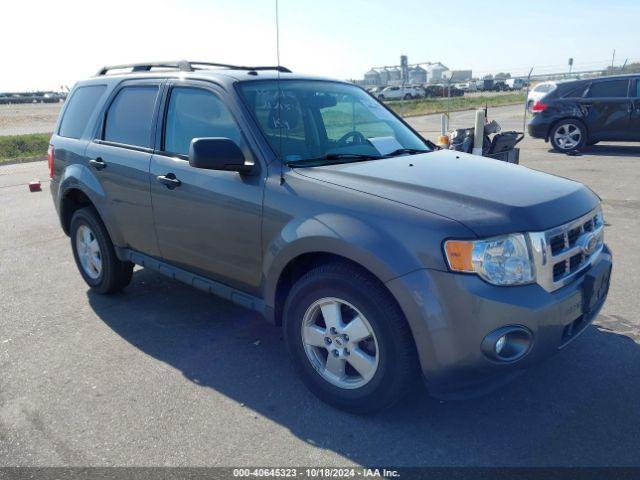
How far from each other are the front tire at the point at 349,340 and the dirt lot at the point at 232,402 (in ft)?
0.56

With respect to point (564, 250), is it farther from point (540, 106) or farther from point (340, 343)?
point (540, 106)

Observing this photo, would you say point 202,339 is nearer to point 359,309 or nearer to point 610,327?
point 359,309

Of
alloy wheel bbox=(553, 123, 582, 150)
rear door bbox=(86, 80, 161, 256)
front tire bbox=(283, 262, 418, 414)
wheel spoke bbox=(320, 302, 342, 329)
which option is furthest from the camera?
alloy wheel bbox=(553, 123, 582, 150)

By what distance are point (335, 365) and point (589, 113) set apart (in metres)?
11.4

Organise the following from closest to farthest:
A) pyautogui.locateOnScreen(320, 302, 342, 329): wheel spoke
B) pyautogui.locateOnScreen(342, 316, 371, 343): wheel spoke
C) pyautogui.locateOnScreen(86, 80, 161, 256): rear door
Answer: pyautogui.locateOnScreen(342, 316, 371, 343): wheel spoke < pyautogui.locateOnScreen(320, 302, 342, 329): wheel spoke < pyautogui.locateOnScreen(86, 80, 161, 256): rear door

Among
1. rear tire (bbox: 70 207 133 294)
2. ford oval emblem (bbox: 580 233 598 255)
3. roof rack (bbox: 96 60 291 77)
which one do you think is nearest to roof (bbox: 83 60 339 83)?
roof rack (bbox: 96 60 291 77)

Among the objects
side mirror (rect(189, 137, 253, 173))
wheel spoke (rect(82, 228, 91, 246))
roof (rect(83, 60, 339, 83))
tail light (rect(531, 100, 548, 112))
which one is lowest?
wheel spoke (rect(82, 228, 91, 246))

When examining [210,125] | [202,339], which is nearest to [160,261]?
[202,339]

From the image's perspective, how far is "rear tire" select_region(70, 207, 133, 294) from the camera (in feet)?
15.6

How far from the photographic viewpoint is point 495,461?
2.71 meters

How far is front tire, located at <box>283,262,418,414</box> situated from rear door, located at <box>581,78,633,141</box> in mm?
11293

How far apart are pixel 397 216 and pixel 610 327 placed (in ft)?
7.43

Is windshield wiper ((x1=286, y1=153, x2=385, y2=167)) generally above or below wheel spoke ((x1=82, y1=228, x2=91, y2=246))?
above

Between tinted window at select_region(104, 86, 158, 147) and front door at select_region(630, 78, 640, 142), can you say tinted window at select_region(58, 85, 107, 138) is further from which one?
front door at select_region(630, 78, 640, 142)
